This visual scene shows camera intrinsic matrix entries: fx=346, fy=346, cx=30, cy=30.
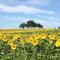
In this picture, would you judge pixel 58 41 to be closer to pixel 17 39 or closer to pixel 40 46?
pixel 40 46

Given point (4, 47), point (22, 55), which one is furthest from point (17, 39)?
point (22, 55)

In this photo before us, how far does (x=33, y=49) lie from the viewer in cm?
819

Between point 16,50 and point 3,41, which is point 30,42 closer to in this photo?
point 16,50

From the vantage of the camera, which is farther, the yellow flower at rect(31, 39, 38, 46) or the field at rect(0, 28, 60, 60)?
the yellow flower at rect(31, 39, 38, 46)

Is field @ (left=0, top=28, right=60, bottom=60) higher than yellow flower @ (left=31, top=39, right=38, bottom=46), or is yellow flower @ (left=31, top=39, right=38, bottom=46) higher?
yellow flower @ (left=31, top=39, right=38, bottom=46)

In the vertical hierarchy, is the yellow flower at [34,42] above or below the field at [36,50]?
above

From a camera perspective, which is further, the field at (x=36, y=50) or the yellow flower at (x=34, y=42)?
the yellow flower at (x=34, y=42)

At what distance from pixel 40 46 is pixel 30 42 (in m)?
0.34

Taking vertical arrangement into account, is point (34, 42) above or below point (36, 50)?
above

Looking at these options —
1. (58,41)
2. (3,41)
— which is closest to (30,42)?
(58,41)

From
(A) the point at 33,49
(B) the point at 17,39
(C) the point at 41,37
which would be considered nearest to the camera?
(A) the point at 33,49

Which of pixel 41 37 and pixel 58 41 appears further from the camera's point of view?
pixel 41 37

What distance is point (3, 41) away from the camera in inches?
393

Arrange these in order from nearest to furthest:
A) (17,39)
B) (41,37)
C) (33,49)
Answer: (33,49) → (41,37) → (17,39)
